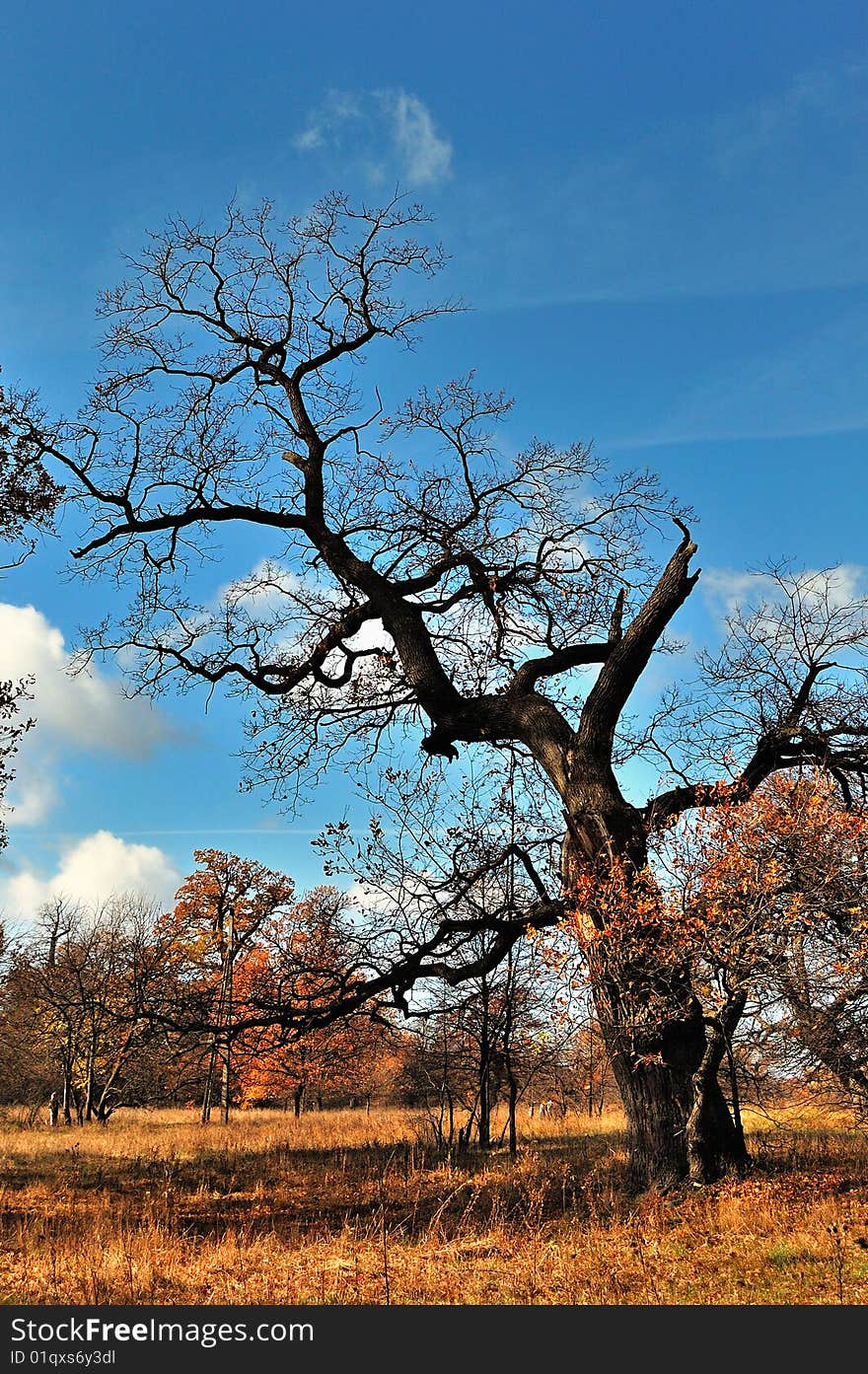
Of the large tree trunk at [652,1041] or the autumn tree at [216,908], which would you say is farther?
the autumn tree at [216,908]

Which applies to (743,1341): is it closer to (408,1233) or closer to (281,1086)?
(408,1233)

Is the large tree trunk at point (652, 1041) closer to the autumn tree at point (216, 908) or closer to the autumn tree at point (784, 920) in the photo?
the autumn tree at point (784, 920)

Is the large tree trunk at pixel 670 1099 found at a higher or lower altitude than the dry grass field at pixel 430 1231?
higher

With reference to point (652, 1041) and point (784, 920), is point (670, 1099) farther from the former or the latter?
point (784, 920)

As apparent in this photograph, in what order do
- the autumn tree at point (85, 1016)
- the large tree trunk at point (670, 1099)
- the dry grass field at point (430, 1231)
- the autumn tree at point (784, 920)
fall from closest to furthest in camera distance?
the dry grass field at point (430, 1231) → the autumn tree at point (784, 920) → the large tree trunk at point (670, 1099) → the autumn tree at point (85, 1016)

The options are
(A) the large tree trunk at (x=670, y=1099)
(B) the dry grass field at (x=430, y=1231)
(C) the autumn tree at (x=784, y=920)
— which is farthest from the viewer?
(A) the large tree trunk at (x=670, y=1099)

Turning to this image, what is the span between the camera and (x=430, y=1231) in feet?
28.1

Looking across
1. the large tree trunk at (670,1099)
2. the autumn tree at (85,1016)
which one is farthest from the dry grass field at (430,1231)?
the autumn tree at (85,1016)

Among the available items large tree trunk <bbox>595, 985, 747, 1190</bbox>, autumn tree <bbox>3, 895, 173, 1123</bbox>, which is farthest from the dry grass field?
autumn tree <bbox>3, 895, 173, 1123</bbox>

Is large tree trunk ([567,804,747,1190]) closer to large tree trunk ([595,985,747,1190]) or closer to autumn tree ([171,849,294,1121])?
large tree trunk ([595,985,747,1190])

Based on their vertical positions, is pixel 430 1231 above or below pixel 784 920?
below

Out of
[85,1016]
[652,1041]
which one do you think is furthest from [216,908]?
[652,1041]

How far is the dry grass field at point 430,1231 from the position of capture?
6613 millimetres

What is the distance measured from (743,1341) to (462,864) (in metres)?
7.80
